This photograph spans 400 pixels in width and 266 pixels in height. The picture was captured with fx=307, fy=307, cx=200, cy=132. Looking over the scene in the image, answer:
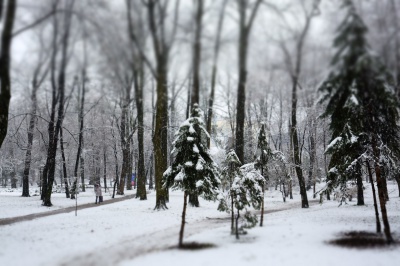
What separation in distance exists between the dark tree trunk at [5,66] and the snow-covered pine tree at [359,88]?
10696 mm

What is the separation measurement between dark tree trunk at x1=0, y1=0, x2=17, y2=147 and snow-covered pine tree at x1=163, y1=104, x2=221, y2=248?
6152 mm

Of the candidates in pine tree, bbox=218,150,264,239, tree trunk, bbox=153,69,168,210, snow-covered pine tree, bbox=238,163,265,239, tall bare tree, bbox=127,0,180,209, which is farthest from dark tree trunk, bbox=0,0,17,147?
snow-covered pine tree, bbox=238,163,265,239

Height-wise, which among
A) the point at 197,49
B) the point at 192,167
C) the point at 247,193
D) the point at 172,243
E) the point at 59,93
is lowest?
the point at 172,243

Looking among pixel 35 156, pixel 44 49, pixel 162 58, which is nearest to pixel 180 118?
pixel 35 156

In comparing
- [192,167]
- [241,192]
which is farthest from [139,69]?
[241,192]

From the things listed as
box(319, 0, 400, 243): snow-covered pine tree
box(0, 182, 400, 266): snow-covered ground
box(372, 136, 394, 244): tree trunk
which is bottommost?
box(0, 182, 400, 266): snow-covered ground

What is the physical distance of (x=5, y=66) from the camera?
35.6 feet

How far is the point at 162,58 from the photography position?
59.3ft

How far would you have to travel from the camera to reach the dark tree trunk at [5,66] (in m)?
10.8

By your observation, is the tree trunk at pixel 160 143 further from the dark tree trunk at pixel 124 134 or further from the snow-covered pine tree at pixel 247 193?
the snow-covered pine tree at pixel 247 193

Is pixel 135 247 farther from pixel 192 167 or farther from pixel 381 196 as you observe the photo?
pixel 381 196

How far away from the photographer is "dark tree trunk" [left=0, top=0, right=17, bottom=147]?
10805 millimetres

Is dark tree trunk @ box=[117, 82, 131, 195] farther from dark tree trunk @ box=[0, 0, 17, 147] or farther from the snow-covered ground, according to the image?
the snow-covered ground

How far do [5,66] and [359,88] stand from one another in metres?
11.8
